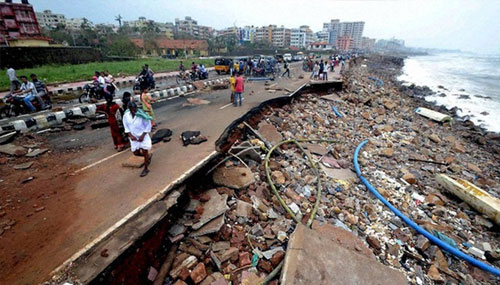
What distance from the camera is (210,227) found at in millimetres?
3867

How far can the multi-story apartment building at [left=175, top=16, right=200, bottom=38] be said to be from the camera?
11156cm

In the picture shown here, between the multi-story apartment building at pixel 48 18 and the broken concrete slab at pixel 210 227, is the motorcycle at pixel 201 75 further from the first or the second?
the multi-story apartment building at pixel 48 18

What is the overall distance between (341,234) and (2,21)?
5111 cm

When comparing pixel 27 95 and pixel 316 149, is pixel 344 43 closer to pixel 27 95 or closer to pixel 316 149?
pixel 316 149

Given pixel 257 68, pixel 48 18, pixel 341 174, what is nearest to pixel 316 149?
pixel 341 174

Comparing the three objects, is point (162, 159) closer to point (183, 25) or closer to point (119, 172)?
point (119, 172)

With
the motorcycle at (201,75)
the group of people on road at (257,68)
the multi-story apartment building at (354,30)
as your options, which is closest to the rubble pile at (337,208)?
the motorcycle at (201,75)

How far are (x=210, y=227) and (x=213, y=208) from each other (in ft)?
1.37

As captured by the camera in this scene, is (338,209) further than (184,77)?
No

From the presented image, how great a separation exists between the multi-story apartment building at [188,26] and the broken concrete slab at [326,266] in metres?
118

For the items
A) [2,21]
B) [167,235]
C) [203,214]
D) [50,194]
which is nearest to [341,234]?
[203,214]

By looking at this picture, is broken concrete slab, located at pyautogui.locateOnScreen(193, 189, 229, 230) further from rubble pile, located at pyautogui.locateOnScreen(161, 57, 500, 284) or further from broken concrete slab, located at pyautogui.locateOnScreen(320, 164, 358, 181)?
broken concrete slab, located at pyautogui.locateOnScreen(320, 164, 358, 181)

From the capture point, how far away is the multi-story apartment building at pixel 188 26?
111562mm

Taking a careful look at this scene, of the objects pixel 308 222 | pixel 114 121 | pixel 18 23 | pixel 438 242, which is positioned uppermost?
pixel 18 23
